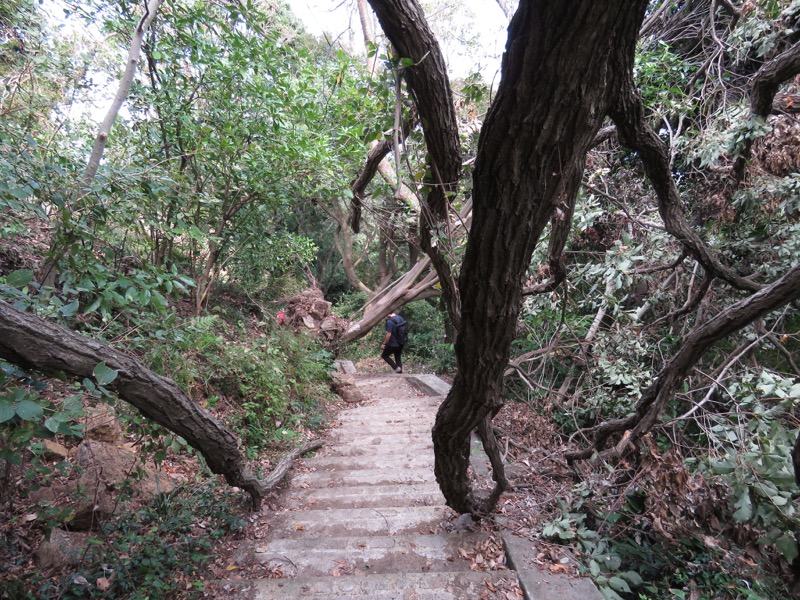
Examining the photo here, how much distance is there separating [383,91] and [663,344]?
487 cm

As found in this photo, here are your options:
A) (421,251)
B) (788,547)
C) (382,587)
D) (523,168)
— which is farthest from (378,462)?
(523,168)

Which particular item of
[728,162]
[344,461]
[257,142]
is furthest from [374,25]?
[344,461]

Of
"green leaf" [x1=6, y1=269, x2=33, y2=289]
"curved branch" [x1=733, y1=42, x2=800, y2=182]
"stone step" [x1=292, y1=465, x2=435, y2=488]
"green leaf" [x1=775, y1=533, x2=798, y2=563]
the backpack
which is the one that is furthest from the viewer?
the backpack

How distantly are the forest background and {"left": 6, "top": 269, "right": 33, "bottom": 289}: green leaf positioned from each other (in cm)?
2

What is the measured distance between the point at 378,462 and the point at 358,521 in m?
1.32

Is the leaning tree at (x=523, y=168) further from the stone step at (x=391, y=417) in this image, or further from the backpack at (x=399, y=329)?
the backpack at (x=399, y=329)

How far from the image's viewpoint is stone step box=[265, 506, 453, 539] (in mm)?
3338

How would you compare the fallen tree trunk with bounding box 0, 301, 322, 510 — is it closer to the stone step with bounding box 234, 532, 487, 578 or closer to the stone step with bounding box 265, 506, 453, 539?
the stone step with bounding box 265, 506, 453, 539

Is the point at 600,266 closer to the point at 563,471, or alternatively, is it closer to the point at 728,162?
the point at 728,162

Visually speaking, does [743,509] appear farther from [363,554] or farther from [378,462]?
[378,462]

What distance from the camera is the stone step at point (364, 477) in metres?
4.24

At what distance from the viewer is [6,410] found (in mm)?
1423

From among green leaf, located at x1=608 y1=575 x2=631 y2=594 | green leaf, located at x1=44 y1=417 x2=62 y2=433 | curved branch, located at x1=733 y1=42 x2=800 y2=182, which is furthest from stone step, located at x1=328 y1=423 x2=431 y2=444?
curved branch, located at x1=733 y1=42 x2=800 y2=182

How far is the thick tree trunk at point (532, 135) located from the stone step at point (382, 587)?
157 cm
